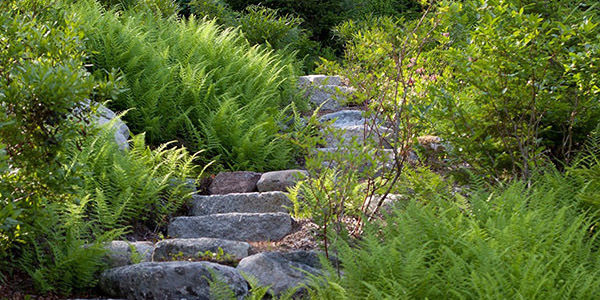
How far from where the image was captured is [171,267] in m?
3.94

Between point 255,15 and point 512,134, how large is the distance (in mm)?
7330

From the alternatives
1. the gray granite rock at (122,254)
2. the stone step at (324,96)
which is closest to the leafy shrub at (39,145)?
the gray granite rock at (122,254)

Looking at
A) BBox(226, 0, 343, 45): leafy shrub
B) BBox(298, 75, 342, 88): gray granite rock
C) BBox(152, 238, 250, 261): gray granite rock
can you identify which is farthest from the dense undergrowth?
BBox(226, 0, 343, 45): leafy shrub

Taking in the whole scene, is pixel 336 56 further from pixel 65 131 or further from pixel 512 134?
pixel 65 131

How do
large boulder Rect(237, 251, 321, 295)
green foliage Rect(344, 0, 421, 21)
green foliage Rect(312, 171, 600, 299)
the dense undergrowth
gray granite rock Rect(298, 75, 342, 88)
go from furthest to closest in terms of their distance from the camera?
green foliage Rect(344, 0, 421, 21) < gray granite rock Rect(298, 75, 342, 88) < large boulder Rect(237, 251, 321, 295) < the dense undergrowth < green foliage Rect(312, 171, 600, 299)

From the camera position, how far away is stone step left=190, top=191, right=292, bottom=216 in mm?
5953

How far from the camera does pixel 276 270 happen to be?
13.6 feet

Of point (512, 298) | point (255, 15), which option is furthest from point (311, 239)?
point (255, 15)

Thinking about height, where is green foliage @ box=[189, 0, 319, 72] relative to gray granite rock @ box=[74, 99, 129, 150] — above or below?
below

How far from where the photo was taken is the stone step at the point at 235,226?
17.7 feet

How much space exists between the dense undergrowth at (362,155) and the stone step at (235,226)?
227 millimetres

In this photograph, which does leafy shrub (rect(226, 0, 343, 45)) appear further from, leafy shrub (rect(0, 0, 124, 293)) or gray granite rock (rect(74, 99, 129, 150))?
leafy shrub (rect(0, 0, 124, 293))

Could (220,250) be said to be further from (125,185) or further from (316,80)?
(316,80)

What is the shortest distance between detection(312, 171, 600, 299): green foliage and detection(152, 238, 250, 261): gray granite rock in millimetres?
955
